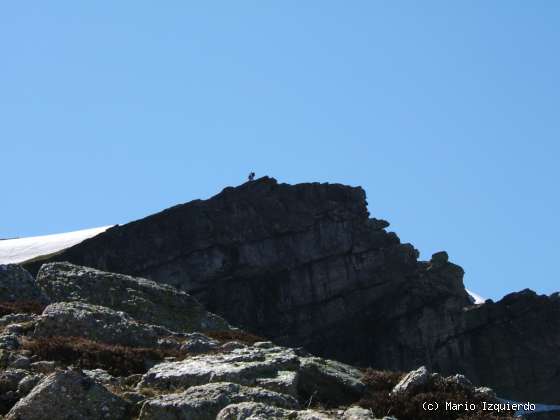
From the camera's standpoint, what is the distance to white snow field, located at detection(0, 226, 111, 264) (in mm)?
145500

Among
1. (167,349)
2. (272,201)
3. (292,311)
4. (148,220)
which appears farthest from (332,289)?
(167,349)

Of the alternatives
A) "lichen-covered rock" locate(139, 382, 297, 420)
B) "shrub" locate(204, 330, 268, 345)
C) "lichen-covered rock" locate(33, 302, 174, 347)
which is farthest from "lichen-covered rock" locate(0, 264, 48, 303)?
"lichen-covered rock" locate(139, 382, 297, 420)

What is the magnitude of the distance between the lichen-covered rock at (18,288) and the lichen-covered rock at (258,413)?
15638 millimetres

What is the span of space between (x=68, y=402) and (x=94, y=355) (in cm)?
458

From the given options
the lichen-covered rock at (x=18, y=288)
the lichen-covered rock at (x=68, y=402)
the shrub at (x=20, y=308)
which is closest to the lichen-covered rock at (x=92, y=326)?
the shrub at (x=20, y=308)

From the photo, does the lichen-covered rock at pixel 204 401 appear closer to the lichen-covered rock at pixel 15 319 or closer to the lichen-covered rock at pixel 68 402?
the lichen-covered rock at pixel 68 402

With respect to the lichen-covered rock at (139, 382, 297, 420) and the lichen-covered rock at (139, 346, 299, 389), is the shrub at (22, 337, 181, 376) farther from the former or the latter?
the lichen-covered rock at (139, 382, 297, 420)

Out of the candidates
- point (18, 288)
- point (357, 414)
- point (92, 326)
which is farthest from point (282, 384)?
point (18, 288)

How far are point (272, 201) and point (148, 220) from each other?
1529 centimetres

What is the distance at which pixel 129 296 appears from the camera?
3244 centimetres

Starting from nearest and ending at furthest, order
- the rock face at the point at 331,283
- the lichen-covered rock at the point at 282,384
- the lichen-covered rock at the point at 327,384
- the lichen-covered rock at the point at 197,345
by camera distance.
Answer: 1. the lichen-covered rock at the point at 282,384
2. the lichen-covered rock at the point at 327,384
3. the lichen-covered rock at the point at 197,345
4. the rock face at the point at 331,283

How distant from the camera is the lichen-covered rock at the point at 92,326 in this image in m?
24.7

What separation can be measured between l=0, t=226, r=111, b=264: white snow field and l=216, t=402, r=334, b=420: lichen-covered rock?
128 m

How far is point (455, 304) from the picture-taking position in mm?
117188
